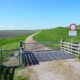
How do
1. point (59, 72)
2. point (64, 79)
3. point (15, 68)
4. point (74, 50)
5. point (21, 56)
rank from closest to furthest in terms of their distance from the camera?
1. point (64, 79)
2. point (59, 72)
3. point (15, 68)
4. point (21, 56)
5. point (74, 50)

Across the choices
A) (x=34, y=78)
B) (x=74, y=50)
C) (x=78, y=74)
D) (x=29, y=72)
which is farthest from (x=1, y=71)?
(x=74, y=50)

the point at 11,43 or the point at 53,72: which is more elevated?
the point at 53,72

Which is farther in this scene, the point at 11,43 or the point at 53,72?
the point at 11,43

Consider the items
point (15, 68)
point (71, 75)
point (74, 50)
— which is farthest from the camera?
point (74, 50)

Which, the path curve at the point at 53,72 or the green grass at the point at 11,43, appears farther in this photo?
the green grass at the point at 11,43

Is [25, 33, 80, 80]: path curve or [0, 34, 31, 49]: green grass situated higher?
[25, 33, 80, 80]: path curve

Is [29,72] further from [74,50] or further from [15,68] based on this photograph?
[74,50]

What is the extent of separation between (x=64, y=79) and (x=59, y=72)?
5.44 ft

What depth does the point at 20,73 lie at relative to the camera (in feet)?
43.6

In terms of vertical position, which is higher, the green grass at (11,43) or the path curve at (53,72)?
the path curve at (53,72)

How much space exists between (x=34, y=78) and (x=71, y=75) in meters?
2.26

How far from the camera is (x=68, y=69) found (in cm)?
1415

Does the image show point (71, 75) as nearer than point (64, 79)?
No

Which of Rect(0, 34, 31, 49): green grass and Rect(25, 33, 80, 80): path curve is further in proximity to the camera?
Rect(0, 34, 31, 49): green grass
